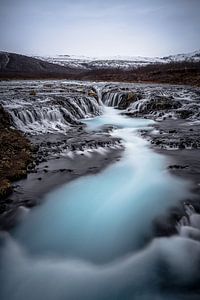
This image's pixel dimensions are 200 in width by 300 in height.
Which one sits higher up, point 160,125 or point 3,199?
point 160,125

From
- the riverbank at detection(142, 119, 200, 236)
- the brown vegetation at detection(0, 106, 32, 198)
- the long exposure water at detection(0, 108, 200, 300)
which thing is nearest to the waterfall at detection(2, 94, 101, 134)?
the brown vegetation at detection(0, 106, 32, 198)

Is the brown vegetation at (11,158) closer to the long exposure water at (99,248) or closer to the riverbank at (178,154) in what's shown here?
the long exposure water at (99,248)

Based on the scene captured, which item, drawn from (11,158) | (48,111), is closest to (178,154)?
(11,158)

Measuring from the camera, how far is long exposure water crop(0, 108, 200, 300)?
4156mm

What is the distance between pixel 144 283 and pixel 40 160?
18.4 feet

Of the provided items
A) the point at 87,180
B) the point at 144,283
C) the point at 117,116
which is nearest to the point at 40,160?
the point at 87,180

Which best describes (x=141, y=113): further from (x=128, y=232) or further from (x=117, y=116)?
(x=128, y=232)

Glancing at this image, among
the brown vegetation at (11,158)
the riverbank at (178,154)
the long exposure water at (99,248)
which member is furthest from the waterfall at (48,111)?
the long exposure water at (99,248)

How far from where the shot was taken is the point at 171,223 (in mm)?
5449

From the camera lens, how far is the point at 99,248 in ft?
16.7

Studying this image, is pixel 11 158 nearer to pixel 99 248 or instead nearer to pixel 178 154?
pixel 99 248

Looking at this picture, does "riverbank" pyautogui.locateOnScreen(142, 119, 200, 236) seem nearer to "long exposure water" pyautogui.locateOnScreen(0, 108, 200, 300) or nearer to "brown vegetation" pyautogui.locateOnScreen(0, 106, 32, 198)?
"long exposure water" pyautogui.locateOnScreen(0, 108, 200, 300)

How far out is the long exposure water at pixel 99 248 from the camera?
416 cm

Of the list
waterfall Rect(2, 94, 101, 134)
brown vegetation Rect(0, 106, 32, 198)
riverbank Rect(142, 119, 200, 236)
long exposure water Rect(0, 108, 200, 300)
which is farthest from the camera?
waterfall Rect(2, 94, 101, 134)
